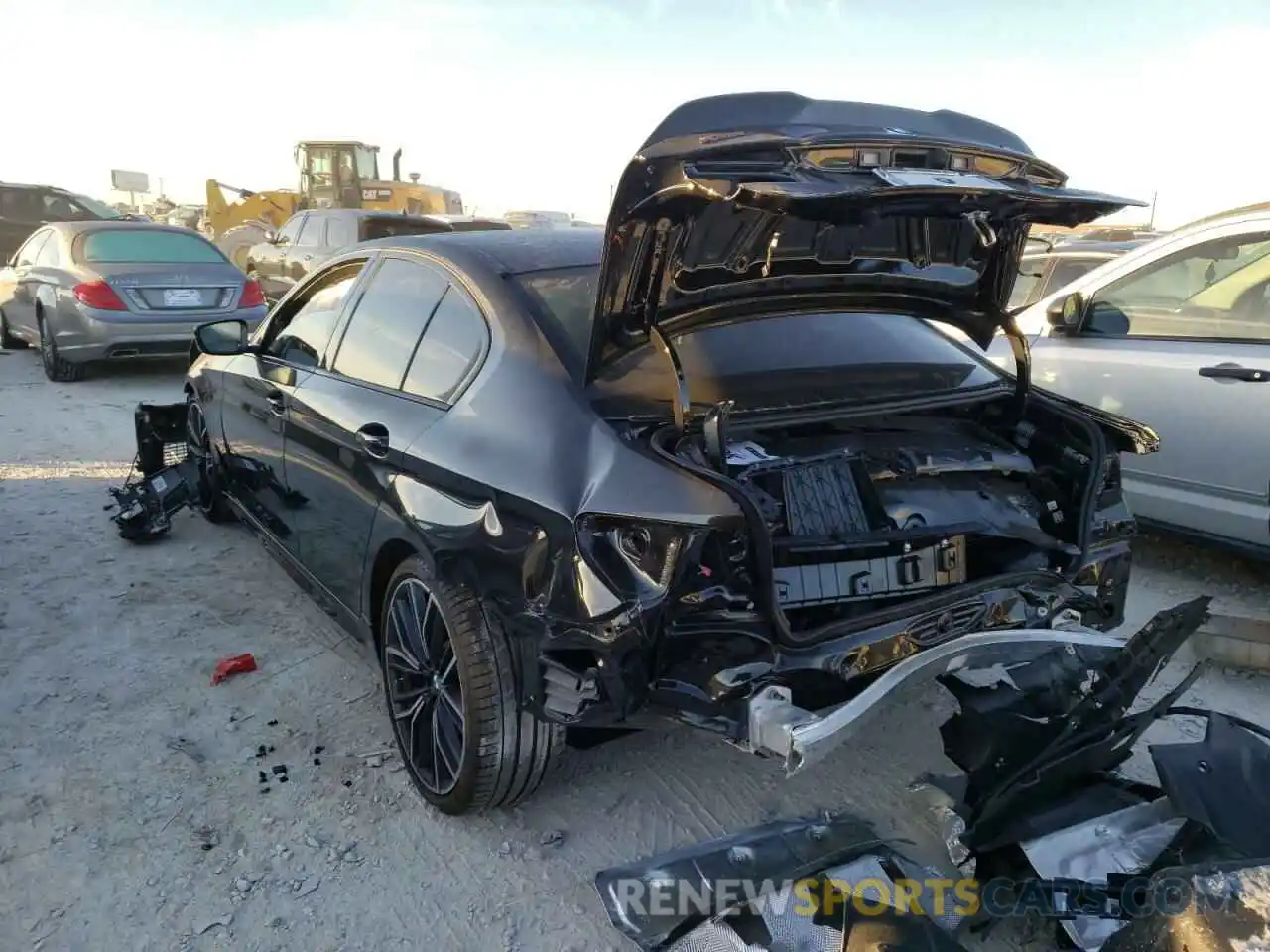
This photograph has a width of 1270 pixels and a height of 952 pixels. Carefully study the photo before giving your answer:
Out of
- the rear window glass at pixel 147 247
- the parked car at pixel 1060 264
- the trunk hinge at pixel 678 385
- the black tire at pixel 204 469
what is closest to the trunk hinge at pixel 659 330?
the trunk hinge at pixel 678 385

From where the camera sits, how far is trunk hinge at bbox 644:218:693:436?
2.38 metres

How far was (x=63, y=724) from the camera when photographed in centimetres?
321

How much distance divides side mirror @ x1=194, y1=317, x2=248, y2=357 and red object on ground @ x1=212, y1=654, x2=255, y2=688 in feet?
4.57

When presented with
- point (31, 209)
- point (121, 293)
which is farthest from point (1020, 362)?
point (31, 209)

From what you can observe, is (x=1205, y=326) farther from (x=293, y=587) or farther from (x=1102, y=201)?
(x=293, y=587)

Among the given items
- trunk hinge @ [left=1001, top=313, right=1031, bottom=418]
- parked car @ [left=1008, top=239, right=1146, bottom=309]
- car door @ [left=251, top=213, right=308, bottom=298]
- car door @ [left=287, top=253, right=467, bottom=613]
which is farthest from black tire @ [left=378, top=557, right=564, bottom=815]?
car door @ [left=251, top=213, right=308, bottom=298]

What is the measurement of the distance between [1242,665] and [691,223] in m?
2.79

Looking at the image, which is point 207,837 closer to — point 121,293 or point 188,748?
point 188,748

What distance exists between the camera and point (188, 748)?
309 centimetres

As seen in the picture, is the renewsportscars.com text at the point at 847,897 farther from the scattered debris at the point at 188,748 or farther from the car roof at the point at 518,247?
the car roof at the point at 518,247

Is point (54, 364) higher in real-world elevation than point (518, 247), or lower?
lower

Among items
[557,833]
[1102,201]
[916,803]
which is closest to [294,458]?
[557,833]

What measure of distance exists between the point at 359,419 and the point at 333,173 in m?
19.3

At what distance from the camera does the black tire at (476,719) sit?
2461 mm
